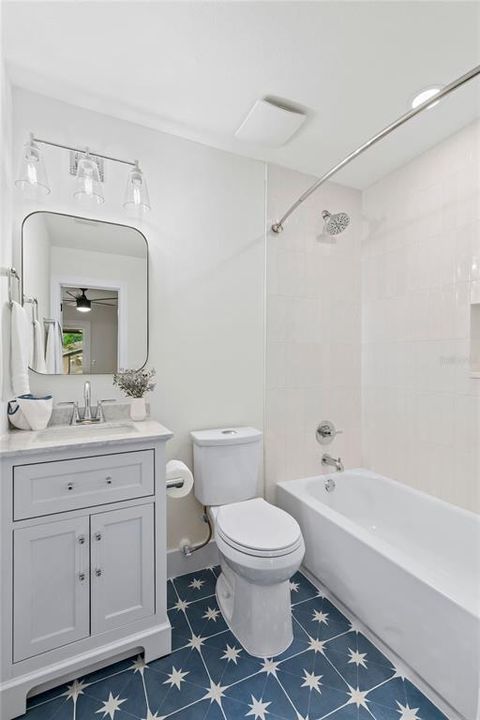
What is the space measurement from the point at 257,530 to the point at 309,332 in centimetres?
131

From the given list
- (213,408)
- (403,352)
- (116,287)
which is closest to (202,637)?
(213,408)

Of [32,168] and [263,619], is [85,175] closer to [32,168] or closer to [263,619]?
[32,168]

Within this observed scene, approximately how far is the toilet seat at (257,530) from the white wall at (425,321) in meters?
1.04

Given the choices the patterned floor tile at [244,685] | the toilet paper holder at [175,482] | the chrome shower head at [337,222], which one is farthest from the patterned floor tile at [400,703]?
the chrome shower head at [337,222]

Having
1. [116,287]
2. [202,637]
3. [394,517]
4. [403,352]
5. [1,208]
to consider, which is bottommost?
[202,637]

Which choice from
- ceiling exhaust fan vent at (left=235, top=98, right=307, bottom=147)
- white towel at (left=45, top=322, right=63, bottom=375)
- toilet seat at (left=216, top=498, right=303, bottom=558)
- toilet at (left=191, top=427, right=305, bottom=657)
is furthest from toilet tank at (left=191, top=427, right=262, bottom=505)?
ceiling exhaust fan vent at (left=235, top=98, right=307, bottom=147)

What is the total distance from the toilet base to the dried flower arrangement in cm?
97

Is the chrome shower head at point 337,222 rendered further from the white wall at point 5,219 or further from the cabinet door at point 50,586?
the cabinet door at point 50,586

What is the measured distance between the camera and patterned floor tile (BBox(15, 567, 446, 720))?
1.21 m

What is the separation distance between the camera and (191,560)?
2008mm

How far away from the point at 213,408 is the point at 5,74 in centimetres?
183

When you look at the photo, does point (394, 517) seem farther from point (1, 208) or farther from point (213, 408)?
point (1, 208)

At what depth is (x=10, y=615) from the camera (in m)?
1.19

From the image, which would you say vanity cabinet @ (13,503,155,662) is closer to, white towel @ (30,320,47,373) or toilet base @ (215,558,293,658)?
toilet base @ (215,558,293,658)
